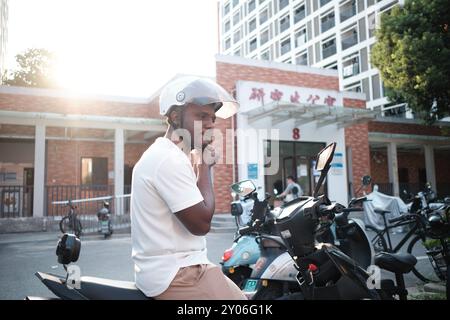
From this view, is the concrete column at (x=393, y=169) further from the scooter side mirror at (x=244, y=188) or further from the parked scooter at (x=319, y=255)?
the parked scooter at (x=319, y=255)

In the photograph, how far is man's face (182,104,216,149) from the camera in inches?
67.3

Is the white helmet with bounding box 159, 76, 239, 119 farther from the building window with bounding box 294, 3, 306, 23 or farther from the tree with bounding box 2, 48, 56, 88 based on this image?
the building window with bounding box 294, 3, 306, 23

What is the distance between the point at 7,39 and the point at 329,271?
37.3 meters

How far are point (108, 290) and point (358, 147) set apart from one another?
17.6 meters

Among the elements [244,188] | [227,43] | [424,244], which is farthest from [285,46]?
[244,188]

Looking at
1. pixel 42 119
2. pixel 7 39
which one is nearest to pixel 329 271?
pixel 42 119

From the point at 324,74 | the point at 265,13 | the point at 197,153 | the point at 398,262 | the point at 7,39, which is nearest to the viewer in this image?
the point at 197,153

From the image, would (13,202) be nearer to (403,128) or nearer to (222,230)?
(222,230)

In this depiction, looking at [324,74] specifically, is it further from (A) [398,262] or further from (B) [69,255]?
(B) [69,255]

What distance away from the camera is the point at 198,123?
68.3 inches

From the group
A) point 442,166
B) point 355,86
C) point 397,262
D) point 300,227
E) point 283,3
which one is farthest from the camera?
point 283,3

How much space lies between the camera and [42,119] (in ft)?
43.4

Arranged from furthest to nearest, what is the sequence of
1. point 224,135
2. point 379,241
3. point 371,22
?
1. point 371,22
2. point 224,135
3. point 379,241

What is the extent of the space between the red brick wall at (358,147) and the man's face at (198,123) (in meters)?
16.7
